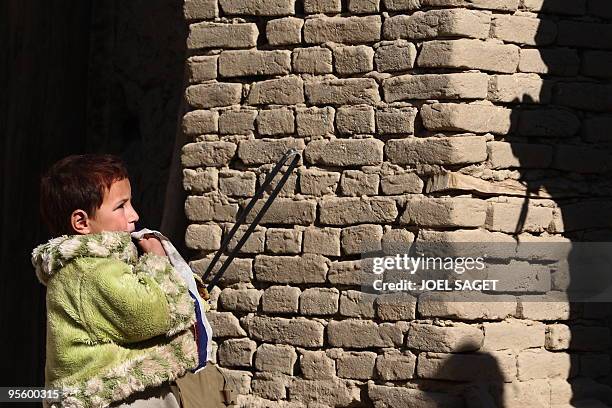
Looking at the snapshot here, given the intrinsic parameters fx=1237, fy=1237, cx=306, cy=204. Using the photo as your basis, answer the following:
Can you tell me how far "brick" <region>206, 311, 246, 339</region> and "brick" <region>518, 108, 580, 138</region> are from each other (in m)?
1.46

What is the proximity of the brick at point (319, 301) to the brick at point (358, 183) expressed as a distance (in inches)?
16.3

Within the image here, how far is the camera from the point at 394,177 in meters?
4.99

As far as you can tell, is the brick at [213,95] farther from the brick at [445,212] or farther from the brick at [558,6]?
the brick at [558,6]

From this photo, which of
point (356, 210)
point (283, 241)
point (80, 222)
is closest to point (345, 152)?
point (356, 210)

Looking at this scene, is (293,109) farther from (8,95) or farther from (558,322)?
(8,95)

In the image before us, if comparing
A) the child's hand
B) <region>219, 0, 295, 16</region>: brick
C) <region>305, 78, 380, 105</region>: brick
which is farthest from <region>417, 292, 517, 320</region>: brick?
the child's hand

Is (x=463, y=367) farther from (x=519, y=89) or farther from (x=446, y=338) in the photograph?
(x=519, y=89)

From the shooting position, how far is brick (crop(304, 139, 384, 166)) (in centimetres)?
504

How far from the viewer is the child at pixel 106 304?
11.4ft

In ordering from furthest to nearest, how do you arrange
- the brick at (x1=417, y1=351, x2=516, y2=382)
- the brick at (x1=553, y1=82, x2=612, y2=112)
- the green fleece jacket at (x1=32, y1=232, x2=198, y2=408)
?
the brick at (x1=553, y1=82, x2=612, y2=112) → the brick at (x1=417, y1=351, x2=516, y2=382) → the green fleece jacket at (x1=32, y1=232, x2=198, y2=408)

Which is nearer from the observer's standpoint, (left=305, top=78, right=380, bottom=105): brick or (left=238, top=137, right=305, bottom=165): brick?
(left=305, top=78, right=380, bottom=105): brick

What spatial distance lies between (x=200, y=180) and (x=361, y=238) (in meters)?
0.84

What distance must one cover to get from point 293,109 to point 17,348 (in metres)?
3.09

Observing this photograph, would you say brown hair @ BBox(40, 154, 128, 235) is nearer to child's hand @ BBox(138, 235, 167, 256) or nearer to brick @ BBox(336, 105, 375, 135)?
child's hand @ BBox(138, 235, 167, 256)
